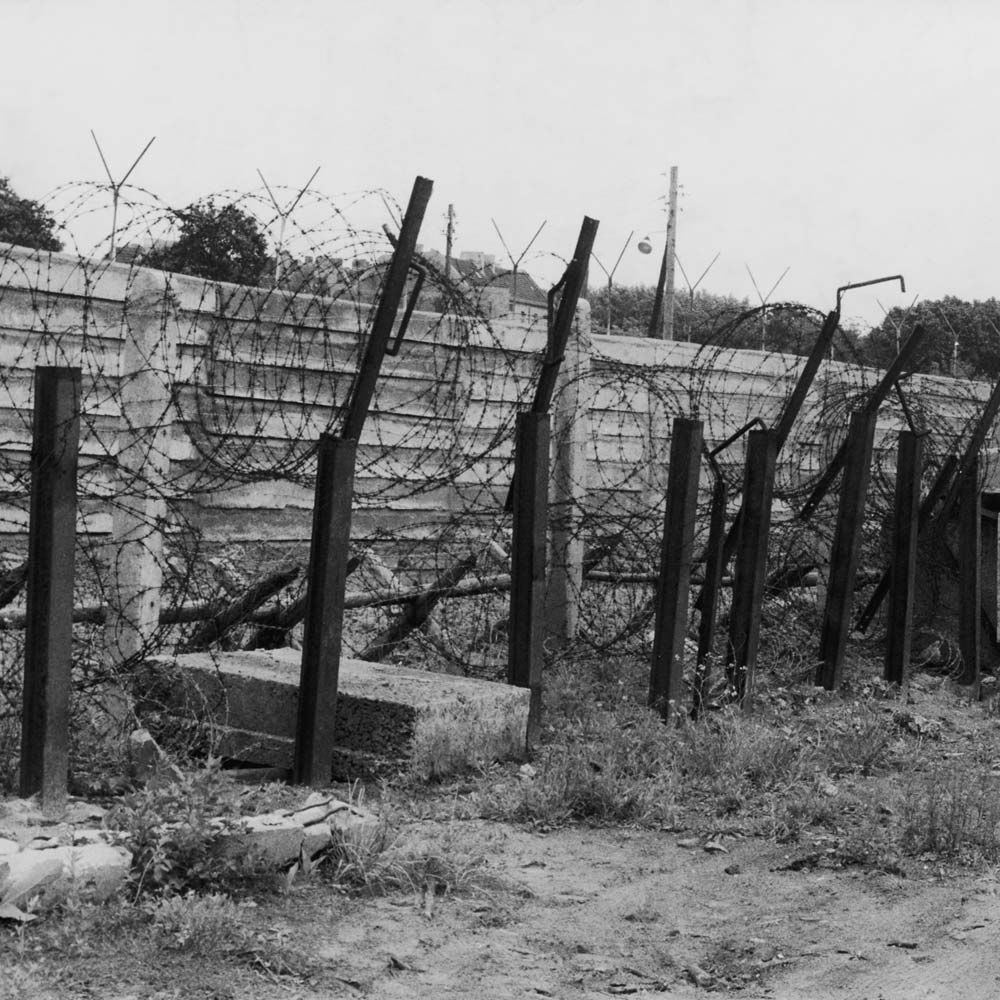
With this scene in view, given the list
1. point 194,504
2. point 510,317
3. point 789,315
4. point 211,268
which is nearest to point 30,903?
point 211,268

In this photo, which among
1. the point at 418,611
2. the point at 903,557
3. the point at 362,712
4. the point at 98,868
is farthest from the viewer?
the point at 903,557

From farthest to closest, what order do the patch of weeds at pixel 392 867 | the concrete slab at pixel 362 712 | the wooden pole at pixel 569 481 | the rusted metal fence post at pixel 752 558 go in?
1. the wooden pole at pixel 569 481
2. the rusted metal fence post at pixel 752 558
3. the concrete slab at pixel 362 712
4. the patch of weeds at pixel 392 867

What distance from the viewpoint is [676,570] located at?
7688 millimetres

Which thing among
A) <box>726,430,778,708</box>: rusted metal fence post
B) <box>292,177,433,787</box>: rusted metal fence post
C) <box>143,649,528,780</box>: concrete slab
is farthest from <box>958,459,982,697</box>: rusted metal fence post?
<box>292,177,433,787</box>: rusted metal fence post

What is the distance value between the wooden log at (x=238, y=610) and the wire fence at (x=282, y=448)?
0.02m

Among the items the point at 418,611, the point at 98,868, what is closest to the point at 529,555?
the point at 418,611

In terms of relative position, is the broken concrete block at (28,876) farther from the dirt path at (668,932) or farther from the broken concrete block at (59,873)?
the dirt path at (668,932)

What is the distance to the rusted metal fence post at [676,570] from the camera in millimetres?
7629

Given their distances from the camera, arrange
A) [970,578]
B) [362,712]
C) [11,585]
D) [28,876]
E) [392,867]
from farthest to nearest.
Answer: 1. [970,578]
2. [362,712]
3. [11,585]
4. [392,867]
5. [28,876]

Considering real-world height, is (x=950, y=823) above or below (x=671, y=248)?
below

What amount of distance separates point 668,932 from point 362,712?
2.16 metres

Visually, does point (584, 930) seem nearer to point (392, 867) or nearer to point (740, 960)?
point (740, 960)

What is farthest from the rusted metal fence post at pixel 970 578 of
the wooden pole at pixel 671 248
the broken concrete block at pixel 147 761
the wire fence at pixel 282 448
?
the wooden pole at pixel 671 248

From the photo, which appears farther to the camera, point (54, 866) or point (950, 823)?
point (950, 823)
